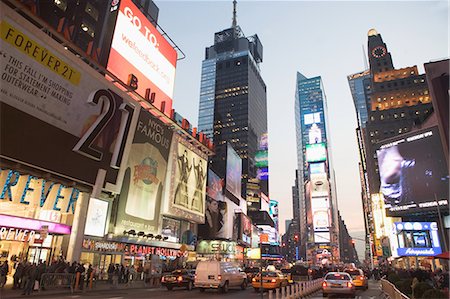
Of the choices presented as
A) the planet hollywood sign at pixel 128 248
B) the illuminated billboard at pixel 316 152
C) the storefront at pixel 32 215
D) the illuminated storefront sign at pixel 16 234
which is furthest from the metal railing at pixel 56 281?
the illuminated billboard at pixel 316 152

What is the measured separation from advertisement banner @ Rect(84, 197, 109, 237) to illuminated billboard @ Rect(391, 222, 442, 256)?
54.5 metres

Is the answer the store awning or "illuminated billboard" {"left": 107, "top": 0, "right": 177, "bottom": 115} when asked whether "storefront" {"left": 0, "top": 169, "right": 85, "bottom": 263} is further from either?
"illuminated billboard" {"left": 107, "top": 0, "right": 177, "bottom": 115}

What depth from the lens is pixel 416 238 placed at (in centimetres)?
6200

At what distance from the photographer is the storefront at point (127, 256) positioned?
34897 millimetres

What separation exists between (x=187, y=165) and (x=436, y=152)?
142 feet

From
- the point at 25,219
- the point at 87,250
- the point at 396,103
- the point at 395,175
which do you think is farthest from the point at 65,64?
the point at 396,103

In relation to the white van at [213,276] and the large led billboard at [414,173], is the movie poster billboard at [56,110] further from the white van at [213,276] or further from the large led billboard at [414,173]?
the large led billboard at [414,173]

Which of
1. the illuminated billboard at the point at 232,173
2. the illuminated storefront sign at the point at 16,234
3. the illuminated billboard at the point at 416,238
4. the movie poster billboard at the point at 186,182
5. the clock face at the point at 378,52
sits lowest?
the illuminated storefront sign at the point at 16,234

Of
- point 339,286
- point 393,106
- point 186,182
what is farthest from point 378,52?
point 339,286

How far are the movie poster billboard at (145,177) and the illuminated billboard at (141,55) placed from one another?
5.97 m

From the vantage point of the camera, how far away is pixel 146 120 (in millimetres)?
43688

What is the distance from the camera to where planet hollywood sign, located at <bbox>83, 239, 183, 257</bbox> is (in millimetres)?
34938

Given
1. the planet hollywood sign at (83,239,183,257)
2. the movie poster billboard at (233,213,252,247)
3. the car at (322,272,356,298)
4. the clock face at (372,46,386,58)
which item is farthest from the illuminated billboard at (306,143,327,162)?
the car at (322,272,356,298)

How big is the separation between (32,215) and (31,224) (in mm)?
1780
